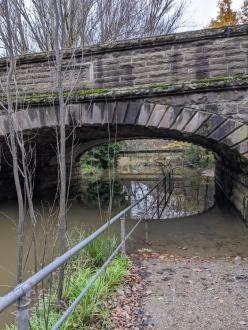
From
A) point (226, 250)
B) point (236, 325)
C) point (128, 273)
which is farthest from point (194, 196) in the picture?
point (236, 325)

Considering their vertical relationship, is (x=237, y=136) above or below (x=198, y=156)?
above

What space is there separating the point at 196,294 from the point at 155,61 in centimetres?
398

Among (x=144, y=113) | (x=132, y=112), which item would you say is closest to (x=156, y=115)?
(x=144, y=113)

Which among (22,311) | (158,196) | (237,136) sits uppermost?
(237,136)

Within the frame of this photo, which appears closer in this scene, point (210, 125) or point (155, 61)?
point (210, 125)

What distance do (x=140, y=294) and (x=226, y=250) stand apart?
251 cm

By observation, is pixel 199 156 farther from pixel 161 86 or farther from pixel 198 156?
pixel 161 86

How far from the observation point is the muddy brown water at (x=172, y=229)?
17.7 feet

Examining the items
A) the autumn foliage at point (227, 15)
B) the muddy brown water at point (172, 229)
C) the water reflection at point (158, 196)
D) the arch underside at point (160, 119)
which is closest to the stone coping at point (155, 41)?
the arch underside at point (160, 119)

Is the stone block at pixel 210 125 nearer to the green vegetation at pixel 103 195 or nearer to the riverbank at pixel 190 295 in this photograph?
the riverbank at pixel 190 295

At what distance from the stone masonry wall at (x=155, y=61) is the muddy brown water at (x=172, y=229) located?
2.49 m

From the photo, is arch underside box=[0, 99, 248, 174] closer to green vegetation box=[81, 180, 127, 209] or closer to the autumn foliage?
green vegetation box=[81, 180, 127, 209]

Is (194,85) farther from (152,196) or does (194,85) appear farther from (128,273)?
(152,196)

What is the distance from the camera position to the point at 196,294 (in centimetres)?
346
